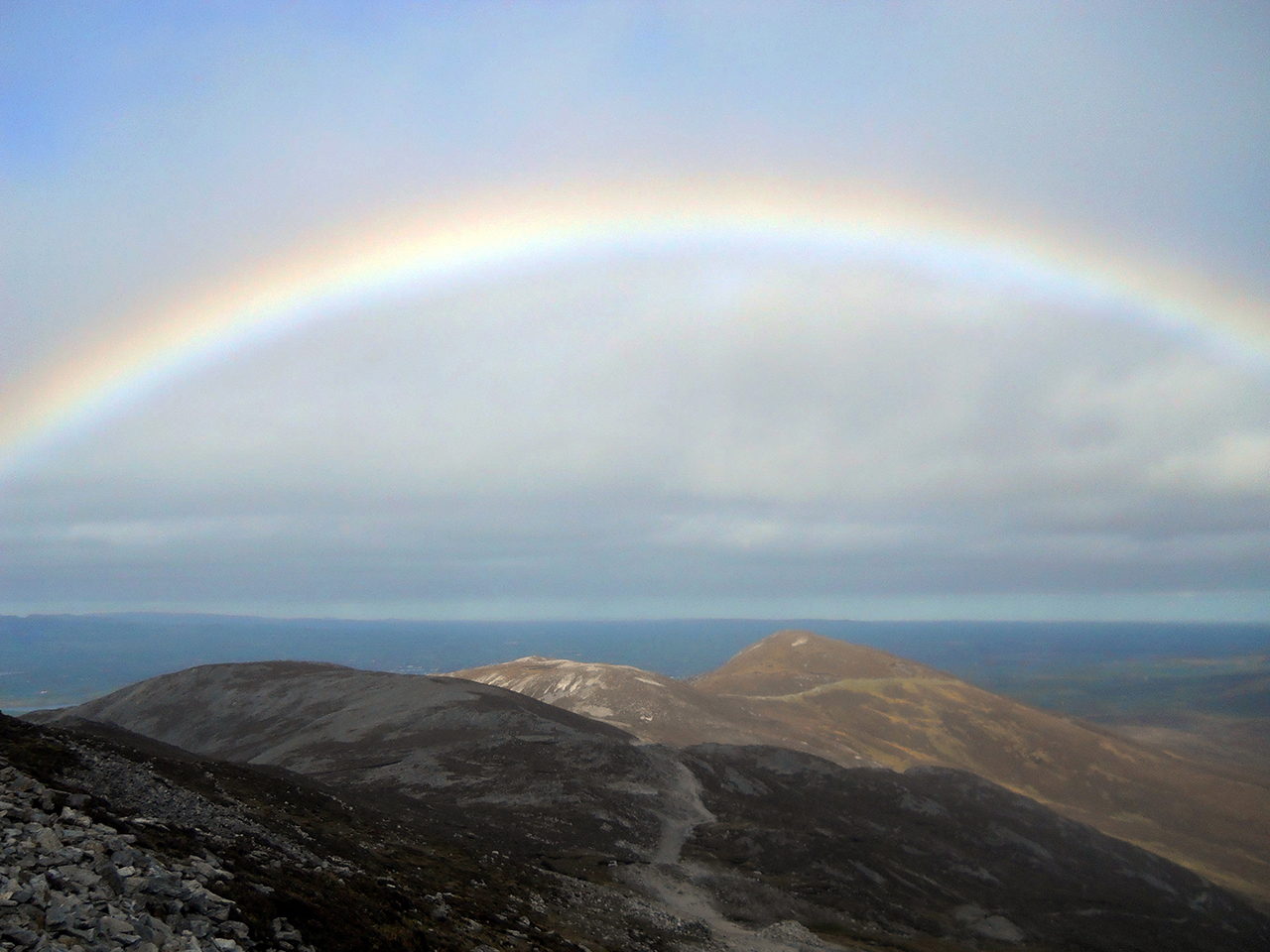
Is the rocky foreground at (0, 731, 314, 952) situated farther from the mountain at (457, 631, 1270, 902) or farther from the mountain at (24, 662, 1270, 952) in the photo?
the mountain at (457, 631, 1270, 902)

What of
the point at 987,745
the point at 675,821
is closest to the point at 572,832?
the point at 675,821

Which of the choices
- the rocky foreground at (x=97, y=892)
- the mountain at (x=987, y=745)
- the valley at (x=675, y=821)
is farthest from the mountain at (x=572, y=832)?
the mountain at (x=987, y=745)

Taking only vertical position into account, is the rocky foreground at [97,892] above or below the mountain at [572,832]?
above

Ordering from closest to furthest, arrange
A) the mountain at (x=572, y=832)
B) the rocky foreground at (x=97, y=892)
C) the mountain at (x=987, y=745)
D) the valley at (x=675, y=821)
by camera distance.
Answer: the rocky foreground at (x=97, y=892)
the mountain at (x=572, y=832)
the valley at (x=675, y=821)
the mountain at (x=987, y=745)

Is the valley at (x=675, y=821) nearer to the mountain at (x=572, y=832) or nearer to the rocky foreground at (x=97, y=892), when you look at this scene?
the mountain at (x=572, y=832)

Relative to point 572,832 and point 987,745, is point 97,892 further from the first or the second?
point 987,745

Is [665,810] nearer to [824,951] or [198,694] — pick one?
[824,951]
